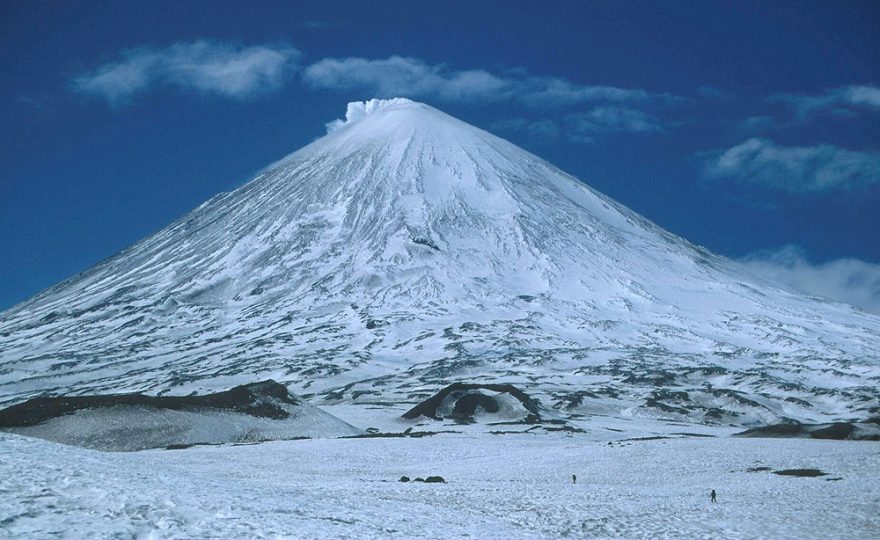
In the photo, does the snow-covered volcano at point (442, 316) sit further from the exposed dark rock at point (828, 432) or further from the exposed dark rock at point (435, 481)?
the exposed dark rock at point (435, 481)

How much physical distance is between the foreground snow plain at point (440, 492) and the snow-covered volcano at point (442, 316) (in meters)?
42.7

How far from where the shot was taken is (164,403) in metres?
49.0

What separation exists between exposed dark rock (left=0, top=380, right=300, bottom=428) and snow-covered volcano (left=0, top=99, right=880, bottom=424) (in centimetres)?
3197

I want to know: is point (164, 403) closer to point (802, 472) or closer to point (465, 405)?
point (465, 405)

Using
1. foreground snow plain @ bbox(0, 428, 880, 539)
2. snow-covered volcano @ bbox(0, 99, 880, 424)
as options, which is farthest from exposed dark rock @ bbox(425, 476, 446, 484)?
snow-covered volcano @ bbox(0, 99, 880, 424)

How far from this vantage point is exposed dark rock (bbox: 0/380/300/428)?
43.8m

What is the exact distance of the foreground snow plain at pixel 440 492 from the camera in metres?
12.9

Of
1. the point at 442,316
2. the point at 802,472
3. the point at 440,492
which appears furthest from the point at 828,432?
the point at 442,316

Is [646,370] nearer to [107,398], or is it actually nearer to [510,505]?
[107,398]

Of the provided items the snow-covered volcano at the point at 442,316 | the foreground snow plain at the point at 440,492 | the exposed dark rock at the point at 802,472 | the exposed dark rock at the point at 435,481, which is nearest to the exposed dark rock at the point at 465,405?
the snow-covered volcano at the point at 442,316

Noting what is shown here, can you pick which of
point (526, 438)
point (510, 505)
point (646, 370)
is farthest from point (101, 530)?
point (646, 370)

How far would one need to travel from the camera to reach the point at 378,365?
115 metres

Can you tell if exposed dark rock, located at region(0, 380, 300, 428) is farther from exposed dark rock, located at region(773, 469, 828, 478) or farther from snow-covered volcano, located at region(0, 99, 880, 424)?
exposed dark rock, located at region(773, 469, 828, 478)

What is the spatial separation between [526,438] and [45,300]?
162m
